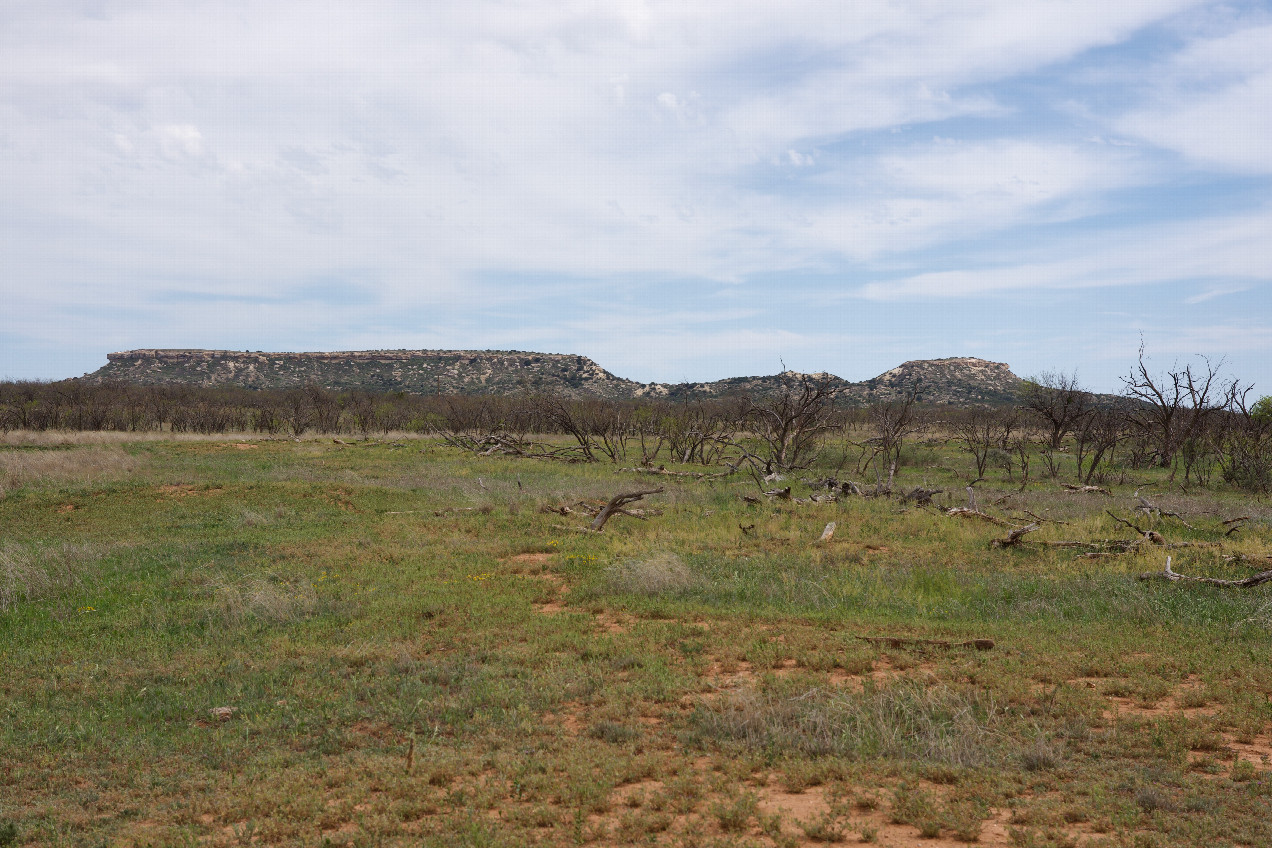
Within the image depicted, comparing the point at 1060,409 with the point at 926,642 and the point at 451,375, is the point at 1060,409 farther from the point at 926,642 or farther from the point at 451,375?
the point at 451,375

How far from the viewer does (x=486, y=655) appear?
852 cm

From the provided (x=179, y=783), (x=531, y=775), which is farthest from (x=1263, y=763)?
(x=179, y=783)

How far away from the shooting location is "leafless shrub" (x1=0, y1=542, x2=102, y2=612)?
11.0 metres

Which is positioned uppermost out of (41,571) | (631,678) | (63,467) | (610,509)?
(63,467)

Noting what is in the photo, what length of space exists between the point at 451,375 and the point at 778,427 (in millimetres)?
104031

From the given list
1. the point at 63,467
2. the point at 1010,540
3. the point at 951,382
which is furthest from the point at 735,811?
the point at 951,382

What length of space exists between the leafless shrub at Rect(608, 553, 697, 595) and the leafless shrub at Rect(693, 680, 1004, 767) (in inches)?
176

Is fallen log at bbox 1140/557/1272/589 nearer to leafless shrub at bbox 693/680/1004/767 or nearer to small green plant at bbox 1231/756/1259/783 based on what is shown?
small green plant at bbox 1231/756/1259/783

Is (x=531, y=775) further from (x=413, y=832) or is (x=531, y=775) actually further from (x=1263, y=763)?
(x=1263, y=763)

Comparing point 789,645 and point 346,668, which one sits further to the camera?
point 789,645

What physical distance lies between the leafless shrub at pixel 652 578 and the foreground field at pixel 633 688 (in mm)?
50

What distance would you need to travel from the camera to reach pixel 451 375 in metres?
126

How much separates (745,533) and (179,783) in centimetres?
1199

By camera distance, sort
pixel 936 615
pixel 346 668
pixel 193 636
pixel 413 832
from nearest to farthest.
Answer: pixel 413 832 → pixel 346 668 → pixel 193 636 → pixel 936 615
